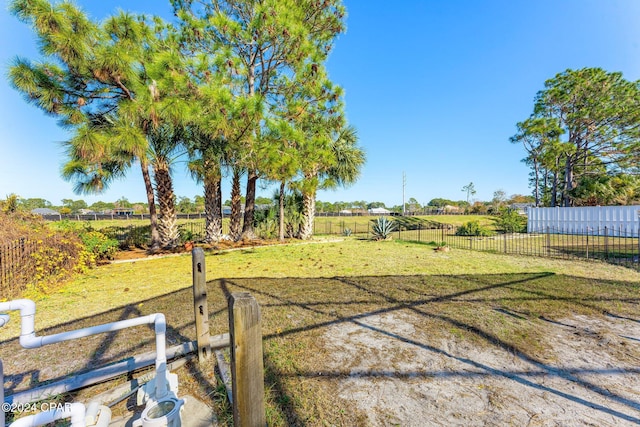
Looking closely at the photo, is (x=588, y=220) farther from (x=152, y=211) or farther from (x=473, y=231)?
(x=152, y=211)

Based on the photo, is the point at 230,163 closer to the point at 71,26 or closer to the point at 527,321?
the point at 71,26

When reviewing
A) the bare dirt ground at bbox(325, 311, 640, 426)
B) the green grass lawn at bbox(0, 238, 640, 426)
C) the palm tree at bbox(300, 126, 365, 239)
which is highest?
the palm tree at bbox(300, 126, 365, 239)

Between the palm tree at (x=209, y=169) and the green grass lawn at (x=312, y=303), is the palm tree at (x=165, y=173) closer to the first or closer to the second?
the palm tree at (x=209, y=169)

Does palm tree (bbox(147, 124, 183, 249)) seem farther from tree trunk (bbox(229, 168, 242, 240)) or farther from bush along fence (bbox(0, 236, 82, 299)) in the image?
bush along fence (bbox(0, 236, 82, 299))

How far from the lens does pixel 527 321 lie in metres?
3.06

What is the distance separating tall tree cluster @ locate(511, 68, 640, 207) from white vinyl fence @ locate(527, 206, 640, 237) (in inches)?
190

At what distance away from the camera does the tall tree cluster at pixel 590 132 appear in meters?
17.4

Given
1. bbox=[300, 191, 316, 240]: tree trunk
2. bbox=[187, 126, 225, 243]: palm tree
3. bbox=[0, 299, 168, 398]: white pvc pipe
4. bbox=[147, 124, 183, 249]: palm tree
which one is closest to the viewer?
bbox=[0, 299, 168, 398]: white pvc pipe

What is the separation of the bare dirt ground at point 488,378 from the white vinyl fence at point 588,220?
41.6 feet

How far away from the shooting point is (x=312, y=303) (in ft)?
12.4

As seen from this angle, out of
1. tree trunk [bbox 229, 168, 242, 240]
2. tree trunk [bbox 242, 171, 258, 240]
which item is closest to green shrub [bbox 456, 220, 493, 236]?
tree trunk [bbox 242, 171, 258, 240]

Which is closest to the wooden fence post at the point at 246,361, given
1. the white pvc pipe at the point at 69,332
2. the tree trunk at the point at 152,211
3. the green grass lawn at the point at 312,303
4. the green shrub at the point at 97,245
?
the green grass lawn at the point at 312,303

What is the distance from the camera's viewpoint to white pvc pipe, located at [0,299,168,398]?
4.36 ft

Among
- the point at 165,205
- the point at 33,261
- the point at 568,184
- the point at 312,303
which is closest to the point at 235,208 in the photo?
the point at 165,205
